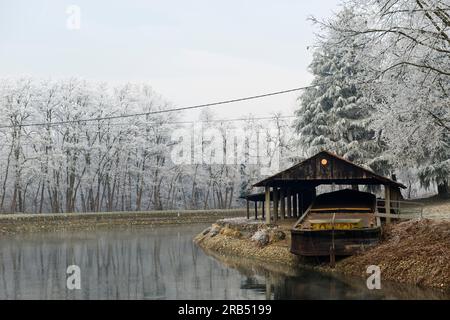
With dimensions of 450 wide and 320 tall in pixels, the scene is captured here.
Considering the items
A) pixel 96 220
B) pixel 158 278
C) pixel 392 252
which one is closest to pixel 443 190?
pixel 392 252

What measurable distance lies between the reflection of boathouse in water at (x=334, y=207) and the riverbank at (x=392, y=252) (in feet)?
2.12

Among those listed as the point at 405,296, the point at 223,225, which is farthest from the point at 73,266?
the point at 405,296

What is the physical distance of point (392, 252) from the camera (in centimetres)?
2041

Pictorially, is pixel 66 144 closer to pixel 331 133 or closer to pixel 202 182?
pixel 202 182

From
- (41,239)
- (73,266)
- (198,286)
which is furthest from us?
(41,239)

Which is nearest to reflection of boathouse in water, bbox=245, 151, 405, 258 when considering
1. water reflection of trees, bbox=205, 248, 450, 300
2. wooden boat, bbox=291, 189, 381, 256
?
wooden boat, bbox=291, 189, 381, 256

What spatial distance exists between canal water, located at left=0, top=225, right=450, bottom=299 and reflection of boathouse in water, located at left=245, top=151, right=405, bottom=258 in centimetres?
156

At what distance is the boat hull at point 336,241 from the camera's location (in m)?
22.0

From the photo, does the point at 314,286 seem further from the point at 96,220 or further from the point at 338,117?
the point at 96,220

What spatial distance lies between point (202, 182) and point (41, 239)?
35494 mm

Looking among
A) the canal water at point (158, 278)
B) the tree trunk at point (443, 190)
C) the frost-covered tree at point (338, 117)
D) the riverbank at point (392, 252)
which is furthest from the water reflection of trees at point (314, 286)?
the tree trunk at point (443, 190)

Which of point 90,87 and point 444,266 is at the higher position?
point 90,87

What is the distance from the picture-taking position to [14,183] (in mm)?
57938

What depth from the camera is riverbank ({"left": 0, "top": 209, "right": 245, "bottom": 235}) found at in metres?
48.5
